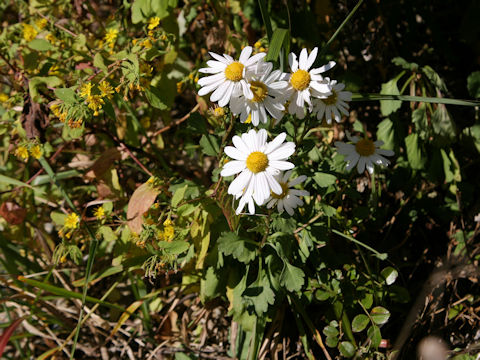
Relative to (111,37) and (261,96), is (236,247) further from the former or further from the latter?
(111,37)

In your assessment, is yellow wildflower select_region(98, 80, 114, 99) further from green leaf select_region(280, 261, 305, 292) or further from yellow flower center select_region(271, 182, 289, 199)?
green leaf select_region(280, 261, 305, 292)

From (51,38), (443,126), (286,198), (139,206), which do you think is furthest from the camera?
(51,38)

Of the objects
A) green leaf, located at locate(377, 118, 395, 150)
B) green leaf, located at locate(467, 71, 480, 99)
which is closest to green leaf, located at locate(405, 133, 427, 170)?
green leaf, located at locate(377, 118, 395, 150)

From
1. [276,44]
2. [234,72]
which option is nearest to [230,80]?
[234,72]

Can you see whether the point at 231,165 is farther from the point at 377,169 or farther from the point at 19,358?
the point at 19,358

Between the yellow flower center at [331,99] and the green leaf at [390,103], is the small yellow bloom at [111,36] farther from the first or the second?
the green leaf at [390,103]
